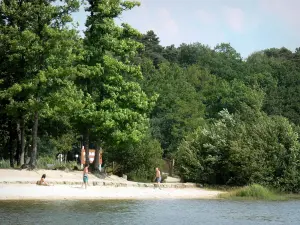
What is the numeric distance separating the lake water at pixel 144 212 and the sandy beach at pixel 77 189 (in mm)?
2051

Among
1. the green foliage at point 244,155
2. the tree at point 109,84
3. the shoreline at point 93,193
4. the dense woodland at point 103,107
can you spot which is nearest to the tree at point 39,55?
the dense woodland at point 103,107

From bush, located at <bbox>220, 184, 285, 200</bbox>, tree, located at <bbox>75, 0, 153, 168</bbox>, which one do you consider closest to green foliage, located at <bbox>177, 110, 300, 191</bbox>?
bush, located at <bbox>220, 184, 285, 200</bbox>

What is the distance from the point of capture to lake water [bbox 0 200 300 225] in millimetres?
24672

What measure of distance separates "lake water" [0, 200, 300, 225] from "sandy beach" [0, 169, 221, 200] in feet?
6.73

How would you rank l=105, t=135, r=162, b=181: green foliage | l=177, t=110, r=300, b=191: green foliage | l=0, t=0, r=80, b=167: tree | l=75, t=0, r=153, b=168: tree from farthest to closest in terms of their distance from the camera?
l=105, t=135, r=162, b=181: green foliage
l=177, t=110, r=300, b=191: green foliage
l=75, t=0, r=153, b=168: tree
l=0, t=0, r=80, b=167: tree

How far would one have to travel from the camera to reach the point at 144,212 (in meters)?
28.2

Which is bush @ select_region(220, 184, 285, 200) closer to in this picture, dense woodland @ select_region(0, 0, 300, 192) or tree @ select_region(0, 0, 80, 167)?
dense woodland @ select_region(0, 0, 300, 192)

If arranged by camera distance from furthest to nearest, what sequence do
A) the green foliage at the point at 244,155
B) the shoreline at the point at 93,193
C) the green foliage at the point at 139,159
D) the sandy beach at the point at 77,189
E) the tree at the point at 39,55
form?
the green foliage at the point at 139,159, the green foliage at the point at 244,155, the tree at the point at 39,55, the sandy beach at the point at 77,189, the shoreline at the point at 93,193

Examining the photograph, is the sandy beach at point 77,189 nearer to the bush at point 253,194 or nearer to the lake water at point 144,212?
the bush at point 253,194

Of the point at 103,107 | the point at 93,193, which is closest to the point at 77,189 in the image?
the point at 93,193

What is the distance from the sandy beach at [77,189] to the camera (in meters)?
32.3

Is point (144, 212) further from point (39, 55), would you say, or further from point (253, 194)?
point (39, 55)

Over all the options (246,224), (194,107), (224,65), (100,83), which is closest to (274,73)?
(224,65)

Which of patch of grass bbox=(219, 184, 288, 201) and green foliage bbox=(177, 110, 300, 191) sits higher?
green foliage bbox=(177, 110, 300, 191)
